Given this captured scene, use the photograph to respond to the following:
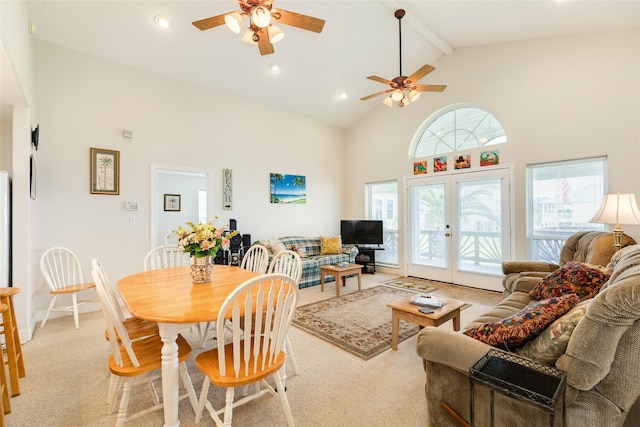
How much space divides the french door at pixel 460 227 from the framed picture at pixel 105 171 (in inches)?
189

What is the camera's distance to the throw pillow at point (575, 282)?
206 centimetres

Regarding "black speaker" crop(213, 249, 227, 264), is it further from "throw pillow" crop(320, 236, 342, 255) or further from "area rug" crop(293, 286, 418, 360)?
"throw pillow" crop(320, 236, 342, 255)

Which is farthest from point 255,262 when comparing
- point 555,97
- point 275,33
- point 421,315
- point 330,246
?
point 555,97

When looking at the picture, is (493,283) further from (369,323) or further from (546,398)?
(546,398)

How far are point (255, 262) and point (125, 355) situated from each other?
1398 mm

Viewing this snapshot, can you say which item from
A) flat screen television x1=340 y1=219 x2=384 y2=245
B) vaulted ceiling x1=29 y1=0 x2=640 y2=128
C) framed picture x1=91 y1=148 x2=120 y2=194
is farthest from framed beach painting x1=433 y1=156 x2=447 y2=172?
framed picture x1=91 y1=148 x2=120 y2=194

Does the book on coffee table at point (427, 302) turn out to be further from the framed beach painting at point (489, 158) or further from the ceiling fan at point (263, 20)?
the framed beach painting at point (489, 158)

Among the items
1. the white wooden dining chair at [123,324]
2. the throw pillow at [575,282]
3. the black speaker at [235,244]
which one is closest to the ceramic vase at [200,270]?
the white wooden dining chair at [123,324]

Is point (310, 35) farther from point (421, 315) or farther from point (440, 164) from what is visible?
point (421, 315)

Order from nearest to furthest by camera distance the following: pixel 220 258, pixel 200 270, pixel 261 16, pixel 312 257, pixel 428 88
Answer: pixel 261 16 < pixel 200 270 < pixel 428 88 < pixel 220 258 < pixel 312 257

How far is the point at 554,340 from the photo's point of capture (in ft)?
4.18

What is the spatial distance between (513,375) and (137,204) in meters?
4.46

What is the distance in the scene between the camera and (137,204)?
400 centimetres

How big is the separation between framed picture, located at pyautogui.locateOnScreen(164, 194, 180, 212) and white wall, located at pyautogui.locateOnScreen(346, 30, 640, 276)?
565 centimetres
